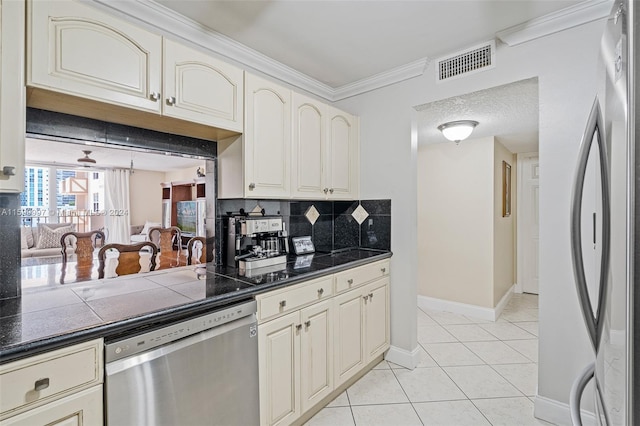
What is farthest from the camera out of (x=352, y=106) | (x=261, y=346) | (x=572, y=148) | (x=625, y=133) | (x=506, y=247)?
(x=506, y=247)

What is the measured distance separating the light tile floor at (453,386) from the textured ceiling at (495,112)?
7.31 feet

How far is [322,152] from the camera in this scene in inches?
97.0

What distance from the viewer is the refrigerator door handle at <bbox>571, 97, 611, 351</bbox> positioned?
2.19ft

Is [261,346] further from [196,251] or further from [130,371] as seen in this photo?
[196,251]

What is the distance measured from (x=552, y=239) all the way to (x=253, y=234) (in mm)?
1973

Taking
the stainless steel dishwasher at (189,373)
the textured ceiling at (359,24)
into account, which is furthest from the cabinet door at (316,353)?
the textured ceiling at (359,24)

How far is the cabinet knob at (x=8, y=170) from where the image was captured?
3.55ft

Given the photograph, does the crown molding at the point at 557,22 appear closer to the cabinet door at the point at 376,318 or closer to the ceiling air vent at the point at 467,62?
the ceiling air vent at the point at 467,62

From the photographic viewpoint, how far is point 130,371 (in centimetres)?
112

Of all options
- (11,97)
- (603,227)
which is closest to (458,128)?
(603,227)

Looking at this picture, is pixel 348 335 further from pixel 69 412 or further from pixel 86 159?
pixel 86 159

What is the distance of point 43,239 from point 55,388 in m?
0.88

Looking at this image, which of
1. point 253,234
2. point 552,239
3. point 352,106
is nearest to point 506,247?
point 552,239

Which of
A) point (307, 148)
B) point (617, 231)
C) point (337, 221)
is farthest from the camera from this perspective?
point (337, 221)
